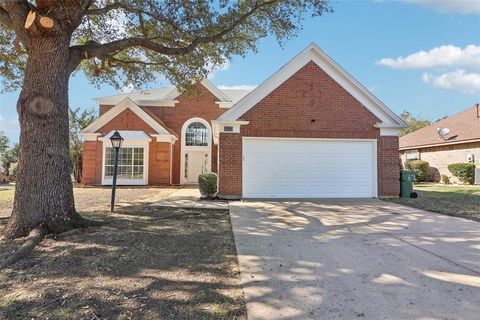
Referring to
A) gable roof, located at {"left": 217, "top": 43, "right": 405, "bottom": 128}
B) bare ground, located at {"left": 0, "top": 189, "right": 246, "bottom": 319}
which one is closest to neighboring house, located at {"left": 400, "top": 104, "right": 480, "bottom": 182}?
gable roof, located at {"left": 217, "top": 43, "right": 405, "bottom": 128}

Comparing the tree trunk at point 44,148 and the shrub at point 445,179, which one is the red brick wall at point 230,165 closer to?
the tree trunk at point 44,148

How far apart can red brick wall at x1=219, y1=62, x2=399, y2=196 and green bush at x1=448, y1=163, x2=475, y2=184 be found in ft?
38.8

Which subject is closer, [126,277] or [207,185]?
[126,277]

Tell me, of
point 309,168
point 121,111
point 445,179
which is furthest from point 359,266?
point 445,179

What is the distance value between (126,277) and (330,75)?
10.6 meters

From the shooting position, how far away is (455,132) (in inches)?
902

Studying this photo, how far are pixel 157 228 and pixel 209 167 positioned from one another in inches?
625

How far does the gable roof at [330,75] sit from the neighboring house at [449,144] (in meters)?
12.1

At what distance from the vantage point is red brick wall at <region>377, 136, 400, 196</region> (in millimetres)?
12211

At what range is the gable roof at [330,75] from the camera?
11.8 metres

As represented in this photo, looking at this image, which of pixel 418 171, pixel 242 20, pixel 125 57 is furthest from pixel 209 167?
pixel 418 171

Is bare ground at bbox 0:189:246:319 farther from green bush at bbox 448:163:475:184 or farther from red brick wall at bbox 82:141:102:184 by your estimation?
green bush at bbox 448:163:475:184

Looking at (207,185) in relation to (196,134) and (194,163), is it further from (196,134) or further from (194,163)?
(196,134)

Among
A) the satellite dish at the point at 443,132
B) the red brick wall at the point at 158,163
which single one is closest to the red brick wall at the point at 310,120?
the red brick wall at the point at 158,163
